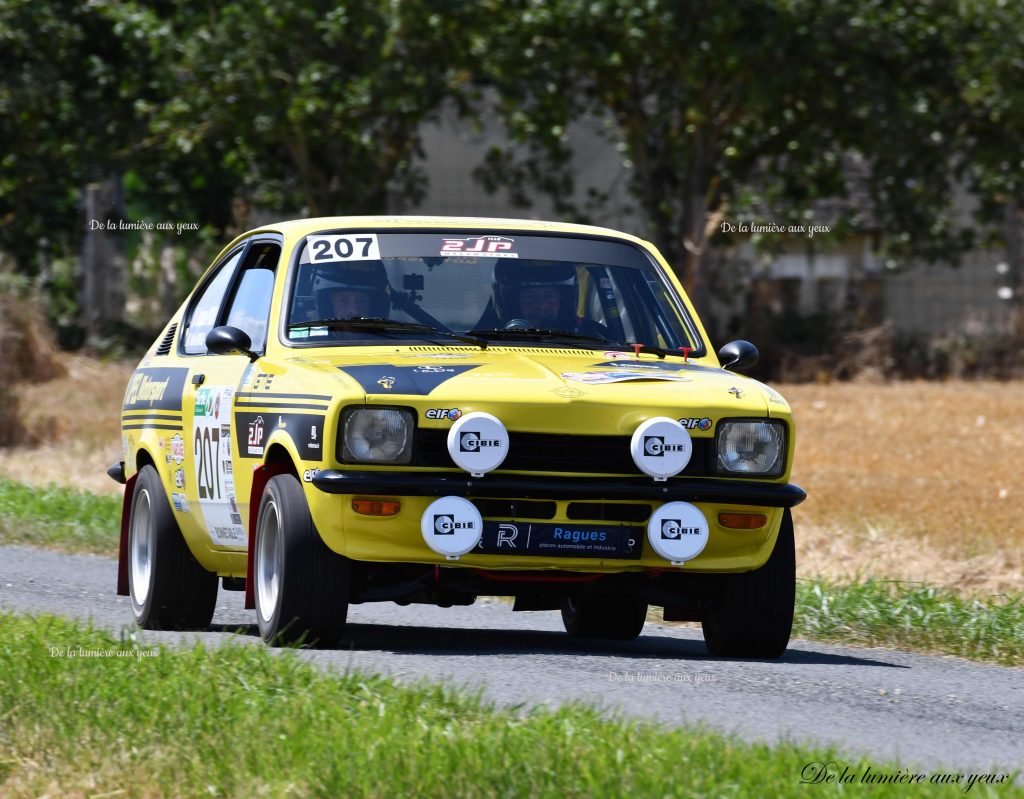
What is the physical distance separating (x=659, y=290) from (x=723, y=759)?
11.9 ft

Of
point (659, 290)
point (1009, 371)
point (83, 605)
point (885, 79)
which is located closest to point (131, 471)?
point (83, 605)

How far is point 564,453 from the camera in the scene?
271 inches

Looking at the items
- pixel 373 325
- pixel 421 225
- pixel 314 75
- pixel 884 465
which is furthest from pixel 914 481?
pixel 314 75

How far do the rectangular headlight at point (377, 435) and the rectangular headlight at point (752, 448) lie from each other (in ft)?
3.75

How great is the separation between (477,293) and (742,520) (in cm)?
154

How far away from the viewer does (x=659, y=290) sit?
821 cm

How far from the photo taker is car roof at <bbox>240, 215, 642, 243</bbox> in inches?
314

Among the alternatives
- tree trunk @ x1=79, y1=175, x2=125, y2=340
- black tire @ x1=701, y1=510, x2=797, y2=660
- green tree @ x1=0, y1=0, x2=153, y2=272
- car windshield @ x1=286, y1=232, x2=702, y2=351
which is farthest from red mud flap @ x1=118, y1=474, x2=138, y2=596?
tree trunk @ x1=79, y1=175, x2=125, y2=340

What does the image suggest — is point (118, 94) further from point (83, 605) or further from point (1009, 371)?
point (83, 605)

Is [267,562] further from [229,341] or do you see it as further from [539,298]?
[539,298]

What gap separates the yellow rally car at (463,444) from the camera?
676 cm

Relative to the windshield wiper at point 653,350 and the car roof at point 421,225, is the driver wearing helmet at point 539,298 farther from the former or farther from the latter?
the car roof at point 421,225

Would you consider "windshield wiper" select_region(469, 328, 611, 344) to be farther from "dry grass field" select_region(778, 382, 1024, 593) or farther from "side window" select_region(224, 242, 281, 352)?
"dry grass field" select_region(778, 382, 1024, 593)

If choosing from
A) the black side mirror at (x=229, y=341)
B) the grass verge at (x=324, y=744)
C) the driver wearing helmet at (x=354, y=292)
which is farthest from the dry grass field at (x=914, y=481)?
the grass verge at (x=324, y=744)
